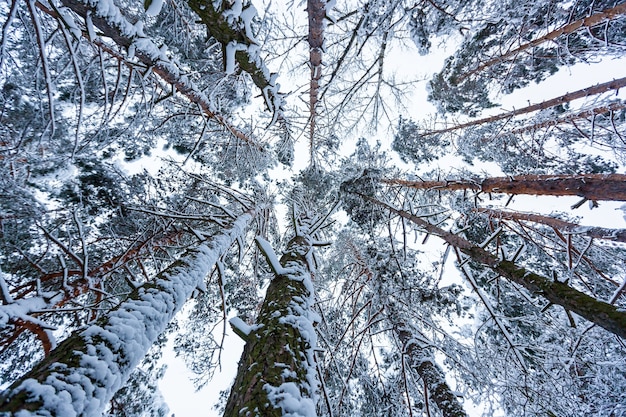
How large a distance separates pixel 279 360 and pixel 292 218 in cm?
247

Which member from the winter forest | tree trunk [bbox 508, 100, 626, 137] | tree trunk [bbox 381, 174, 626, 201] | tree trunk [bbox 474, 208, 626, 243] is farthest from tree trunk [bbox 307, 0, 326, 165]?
tree trunk [bbox 508, 100, 626, 137]

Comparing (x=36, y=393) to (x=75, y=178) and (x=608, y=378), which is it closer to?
(x=75, y=178)

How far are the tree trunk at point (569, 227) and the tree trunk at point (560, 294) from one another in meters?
0.94

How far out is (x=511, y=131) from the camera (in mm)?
7258

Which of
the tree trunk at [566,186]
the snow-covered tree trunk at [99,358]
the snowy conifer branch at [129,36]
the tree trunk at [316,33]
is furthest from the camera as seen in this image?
the tree trunk at [316,33]

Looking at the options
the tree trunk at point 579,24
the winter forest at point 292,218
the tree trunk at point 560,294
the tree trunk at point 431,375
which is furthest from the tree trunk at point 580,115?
the tree trunk at point 431,375

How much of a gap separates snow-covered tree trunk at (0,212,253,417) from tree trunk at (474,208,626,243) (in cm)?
432

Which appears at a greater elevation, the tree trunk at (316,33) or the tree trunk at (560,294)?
the tree trunk at (316,33)

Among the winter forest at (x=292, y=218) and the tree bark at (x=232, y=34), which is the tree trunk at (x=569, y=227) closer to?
the winter forest at (x=292, y=218)

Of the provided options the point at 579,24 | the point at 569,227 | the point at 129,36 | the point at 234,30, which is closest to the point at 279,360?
the point at 234,30

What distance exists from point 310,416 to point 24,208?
5599 mm

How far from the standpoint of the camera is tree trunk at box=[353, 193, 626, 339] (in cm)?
169

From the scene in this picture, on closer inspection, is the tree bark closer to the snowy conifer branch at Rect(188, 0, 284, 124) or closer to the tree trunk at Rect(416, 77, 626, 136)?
the snowy conifer branch at Rect(188, 0, 284, 124)

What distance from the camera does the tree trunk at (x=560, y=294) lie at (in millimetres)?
1687
